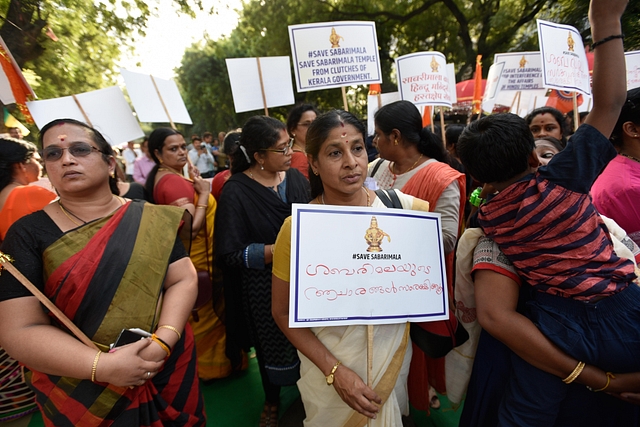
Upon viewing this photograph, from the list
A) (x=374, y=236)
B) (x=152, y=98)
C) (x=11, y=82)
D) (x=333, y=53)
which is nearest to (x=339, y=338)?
(x=374, y=236)

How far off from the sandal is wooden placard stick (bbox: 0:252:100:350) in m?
1.41

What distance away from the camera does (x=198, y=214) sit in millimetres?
2705

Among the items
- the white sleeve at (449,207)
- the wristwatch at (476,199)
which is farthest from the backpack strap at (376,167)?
the wristwatch at (476,199)

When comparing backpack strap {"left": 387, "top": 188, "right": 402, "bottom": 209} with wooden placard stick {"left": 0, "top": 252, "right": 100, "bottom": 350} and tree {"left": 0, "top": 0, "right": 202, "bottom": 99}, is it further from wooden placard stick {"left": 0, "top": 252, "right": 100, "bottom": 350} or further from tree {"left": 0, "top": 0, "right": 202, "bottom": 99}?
tree {"left": 0, "top": 0, "right": 202, "bottom": 99}

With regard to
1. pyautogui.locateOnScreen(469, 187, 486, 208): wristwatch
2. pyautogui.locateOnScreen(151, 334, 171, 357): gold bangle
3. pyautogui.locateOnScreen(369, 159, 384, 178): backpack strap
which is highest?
pyautogui.locateOnScreen(369, 159, 384, 178): backpack strap

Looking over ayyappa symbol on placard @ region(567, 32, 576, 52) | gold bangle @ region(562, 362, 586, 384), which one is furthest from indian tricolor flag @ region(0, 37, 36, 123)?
ayyappa symbol on placard @ region(567, 32, 576, 52)

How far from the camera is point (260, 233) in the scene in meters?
2.18

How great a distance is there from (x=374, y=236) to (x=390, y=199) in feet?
1.06

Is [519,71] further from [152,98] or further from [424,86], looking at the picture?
[152,98]

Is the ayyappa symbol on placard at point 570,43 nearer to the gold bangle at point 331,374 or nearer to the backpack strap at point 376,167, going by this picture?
the backpack strap at point 376,167

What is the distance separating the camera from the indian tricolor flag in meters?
2.12

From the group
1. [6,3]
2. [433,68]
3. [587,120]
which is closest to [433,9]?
[433,68]

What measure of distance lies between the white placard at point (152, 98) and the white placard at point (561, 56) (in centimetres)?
310

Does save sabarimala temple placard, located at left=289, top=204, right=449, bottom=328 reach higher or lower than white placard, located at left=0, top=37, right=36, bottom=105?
lower
